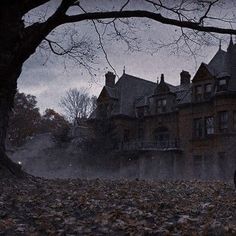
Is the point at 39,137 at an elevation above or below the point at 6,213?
above

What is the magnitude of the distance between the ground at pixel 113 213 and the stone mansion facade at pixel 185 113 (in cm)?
2610

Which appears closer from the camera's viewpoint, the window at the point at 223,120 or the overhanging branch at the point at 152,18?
the overhanging branch at the point at 152,18

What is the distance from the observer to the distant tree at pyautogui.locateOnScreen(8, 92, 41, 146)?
6925 centimetres

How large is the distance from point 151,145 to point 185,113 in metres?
4.45

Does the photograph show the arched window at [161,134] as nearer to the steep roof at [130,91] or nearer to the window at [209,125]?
the steep roof at [130,91]

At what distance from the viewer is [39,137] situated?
61.7 meters

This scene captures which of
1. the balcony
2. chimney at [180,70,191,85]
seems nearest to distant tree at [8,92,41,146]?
the balcony

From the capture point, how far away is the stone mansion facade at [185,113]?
36.6 metres

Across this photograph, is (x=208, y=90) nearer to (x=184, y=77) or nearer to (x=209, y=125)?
(x=209, y=125)

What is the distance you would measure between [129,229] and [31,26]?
25.4 ft

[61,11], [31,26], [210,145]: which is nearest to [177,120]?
[210,145]

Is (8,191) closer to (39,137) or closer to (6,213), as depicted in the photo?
(6,213)

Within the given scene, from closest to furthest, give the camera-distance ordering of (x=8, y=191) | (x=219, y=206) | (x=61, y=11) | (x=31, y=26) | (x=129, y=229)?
(x=129, y=229) → (x=219, y=206) → (x=61, y=11) → (x=8, y=191) → (x=31, y=26)

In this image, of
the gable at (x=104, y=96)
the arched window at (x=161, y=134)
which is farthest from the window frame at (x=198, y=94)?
the gable at (x=104, y=96)
